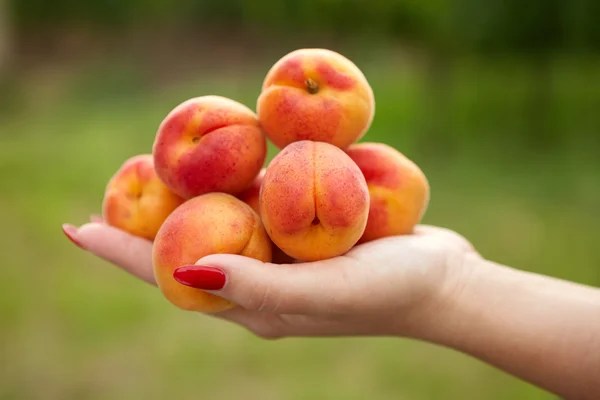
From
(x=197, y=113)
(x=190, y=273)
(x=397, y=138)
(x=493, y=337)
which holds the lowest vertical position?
(x=397, y=138)

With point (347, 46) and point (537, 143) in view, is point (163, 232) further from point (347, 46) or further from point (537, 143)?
point (347, 46)

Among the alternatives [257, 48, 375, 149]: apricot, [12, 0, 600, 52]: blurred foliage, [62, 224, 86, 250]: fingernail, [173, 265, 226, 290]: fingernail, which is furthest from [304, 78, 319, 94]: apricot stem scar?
[12, 0, 600, 52]: blurred foliage

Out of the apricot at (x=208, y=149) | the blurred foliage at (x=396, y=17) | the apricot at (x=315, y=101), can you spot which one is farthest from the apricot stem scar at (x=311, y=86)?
the blurred foliage at (x=396, y=17)

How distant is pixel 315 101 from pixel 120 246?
415 mm

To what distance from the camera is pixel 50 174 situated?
3832 millimetres

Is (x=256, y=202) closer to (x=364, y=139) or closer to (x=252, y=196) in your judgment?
(x=252, y=196)

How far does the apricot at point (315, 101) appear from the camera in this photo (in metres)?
1.02

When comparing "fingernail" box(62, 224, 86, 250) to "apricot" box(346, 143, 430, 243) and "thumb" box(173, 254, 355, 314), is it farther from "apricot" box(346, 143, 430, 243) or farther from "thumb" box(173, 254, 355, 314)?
"apricot" box(346, 143, 430, 243)

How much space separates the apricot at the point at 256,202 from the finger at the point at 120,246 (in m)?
0.19

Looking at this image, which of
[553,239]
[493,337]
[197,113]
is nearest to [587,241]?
[553,239]

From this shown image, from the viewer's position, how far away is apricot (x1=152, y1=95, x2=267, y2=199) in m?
1.01

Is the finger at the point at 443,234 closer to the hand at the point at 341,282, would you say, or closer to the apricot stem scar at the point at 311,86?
the hand at the point at 341,282

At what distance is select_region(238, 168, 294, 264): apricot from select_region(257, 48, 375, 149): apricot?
87 mm

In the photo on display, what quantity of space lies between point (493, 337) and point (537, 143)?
3851 millimetres
